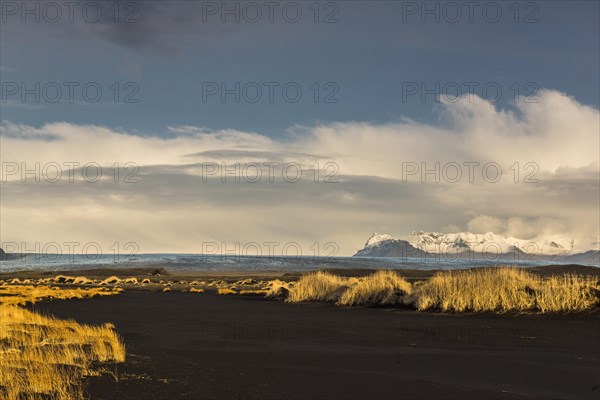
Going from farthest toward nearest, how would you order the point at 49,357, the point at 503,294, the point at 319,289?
the point at 319,289 < the point at 503,294 < the point at 49,357

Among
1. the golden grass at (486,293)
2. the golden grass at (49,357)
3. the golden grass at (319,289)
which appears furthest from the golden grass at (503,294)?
the golden grass at (49,357)

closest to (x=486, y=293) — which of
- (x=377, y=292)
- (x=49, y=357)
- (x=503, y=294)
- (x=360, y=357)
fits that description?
(x=503, y=294)

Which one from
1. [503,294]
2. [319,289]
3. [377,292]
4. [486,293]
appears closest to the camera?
[503,294]

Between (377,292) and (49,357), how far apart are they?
57.1ft

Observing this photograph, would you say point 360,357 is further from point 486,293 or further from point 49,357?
point 486,293

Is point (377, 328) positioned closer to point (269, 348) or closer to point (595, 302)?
point (269, 348)

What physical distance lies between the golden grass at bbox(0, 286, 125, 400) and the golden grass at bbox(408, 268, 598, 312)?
12579 mm

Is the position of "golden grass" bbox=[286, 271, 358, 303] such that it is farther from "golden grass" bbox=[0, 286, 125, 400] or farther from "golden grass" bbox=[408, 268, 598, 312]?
"golden grass" bbox=[0, 286, 125, 400]

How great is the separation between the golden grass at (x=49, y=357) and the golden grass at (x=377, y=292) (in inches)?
530

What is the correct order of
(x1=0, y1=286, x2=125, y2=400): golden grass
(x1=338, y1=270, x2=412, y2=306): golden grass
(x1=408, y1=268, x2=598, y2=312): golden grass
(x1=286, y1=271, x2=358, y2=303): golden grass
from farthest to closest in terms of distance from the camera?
(x1=286, y1=271, x2=358, y2=303): golden grass < (x1=338, y1=270, x2=412, y2=306): golden grass < (x1=408, y1=268, x2=598, y2=312): golden grass < (x1=0, y1=286, x2=125, y2=400): golden grass


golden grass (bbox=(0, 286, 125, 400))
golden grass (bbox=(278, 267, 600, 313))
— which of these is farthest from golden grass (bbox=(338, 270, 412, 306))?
golden grass (bbox=(0, 286, 125, 400))

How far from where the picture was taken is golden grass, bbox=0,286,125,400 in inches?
378

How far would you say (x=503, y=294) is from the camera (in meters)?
20.9

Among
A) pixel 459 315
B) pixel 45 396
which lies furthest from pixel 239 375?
pixel 459 315
